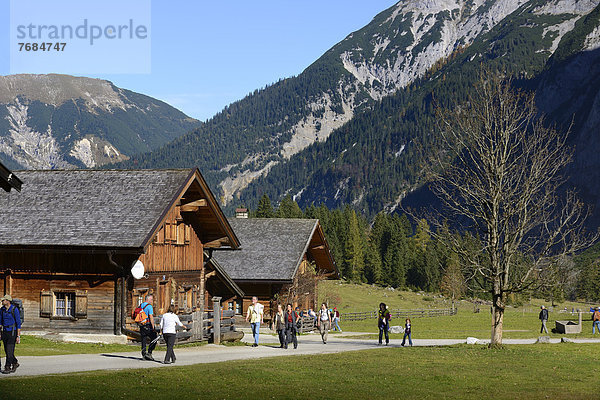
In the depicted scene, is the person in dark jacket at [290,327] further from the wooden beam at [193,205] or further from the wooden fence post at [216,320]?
the wooden beam at [193,205]

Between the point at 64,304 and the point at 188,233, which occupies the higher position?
the point at 188,233

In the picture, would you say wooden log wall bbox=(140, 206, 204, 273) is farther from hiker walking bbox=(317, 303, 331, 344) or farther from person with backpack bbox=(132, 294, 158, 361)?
person with backpack bbox=(132, 294, 158, 361)

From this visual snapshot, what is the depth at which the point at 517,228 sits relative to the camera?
3112cm

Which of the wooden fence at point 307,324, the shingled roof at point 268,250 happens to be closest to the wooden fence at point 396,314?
the shingled roof at point 268,250

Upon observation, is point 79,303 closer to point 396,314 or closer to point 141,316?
point 141,316

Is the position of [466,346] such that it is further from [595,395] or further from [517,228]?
[595,395]

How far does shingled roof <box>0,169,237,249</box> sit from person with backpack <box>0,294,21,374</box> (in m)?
8.98

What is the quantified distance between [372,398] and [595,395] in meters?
5.44

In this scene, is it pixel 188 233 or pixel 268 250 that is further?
pixel 268 250

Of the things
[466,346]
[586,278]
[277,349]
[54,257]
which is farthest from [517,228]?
[586,278]

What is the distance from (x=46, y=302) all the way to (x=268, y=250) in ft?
70.8

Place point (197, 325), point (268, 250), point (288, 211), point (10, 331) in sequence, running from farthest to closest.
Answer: point (288, 211), point (268, 250), point (197, 325), point (10, 331)

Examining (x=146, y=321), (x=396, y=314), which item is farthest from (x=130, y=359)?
(x=396, y=314)

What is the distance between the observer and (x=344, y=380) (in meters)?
A: 20.5
